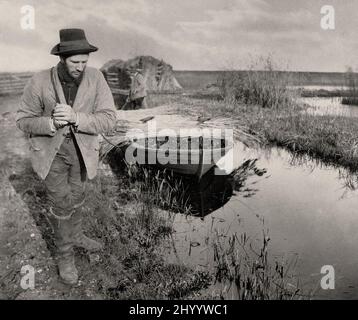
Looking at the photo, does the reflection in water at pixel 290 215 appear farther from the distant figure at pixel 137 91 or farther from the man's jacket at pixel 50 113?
the distant figure at pixel 137 91

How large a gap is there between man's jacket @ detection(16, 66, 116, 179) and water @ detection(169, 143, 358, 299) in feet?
5.59

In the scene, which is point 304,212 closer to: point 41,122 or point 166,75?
point 41,122

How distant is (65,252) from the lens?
147 inches

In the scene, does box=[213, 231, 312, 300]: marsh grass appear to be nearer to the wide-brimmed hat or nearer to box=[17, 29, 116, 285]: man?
box=[17, 29, 116, 285]: man

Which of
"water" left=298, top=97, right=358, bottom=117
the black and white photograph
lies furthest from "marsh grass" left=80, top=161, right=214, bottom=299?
"water" left=298, top=97, right=358, bottom=117

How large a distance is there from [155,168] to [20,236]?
8.82ft

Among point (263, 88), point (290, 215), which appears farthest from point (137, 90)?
point (290, 215)

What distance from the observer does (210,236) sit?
481 centimetres

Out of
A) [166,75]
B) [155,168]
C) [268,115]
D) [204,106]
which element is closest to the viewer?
[155,168]

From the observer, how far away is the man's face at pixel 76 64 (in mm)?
3209

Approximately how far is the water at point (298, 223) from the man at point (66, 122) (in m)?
1.43

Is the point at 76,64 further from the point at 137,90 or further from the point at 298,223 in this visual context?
the point at 137,90

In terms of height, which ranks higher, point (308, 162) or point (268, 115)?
point (268, 115)
